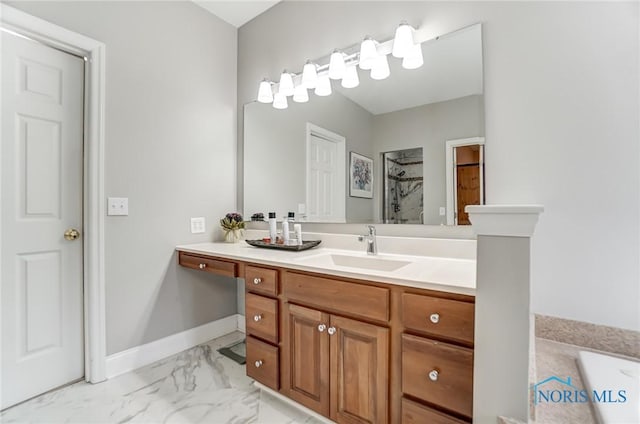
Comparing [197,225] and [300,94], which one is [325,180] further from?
[197,225]

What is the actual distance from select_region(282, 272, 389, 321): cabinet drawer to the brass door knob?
1.33 meters

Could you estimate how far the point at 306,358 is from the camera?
1367 mm

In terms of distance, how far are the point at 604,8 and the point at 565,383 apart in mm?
1433

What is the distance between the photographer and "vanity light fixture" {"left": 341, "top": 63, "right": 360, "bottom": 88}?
1.85 m

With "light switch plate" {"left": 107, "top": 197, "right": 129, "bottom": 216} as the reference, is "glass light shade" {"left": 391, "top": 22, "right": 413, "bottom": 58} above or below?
above

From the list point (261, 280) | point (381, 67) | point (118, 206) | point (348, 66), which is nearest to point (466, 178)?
point (381, 67)

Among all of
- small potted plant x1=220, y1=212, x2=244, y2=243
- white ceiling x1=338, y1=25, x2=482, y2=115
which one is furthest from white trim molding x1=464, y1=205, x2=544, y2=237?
small potted plant x1=220, y1=212, x2=244, y2=243

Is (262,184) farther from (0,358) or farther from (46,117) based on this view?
(0,358)

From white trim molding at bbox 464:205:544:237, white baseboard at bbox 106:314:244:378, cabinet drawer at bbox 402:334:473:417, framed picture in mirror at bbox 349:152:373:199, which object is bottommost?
white baseboard at bbox 106:314:244:378

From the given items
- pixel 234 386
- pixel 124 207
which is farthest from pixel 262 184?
pixel 234 386

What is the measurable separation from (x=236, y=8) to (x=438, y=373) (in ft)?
9.12

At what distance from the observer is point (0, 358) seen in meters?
1.52

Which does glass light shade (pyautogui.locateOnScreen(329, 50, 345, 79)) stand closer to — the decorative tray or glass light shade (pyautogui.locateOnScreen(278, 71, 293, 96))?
glass light shade (pyautogui.locateOnScreen(278, 71, 293, 96))

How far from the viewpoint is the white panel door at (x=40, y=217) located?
154 cm
